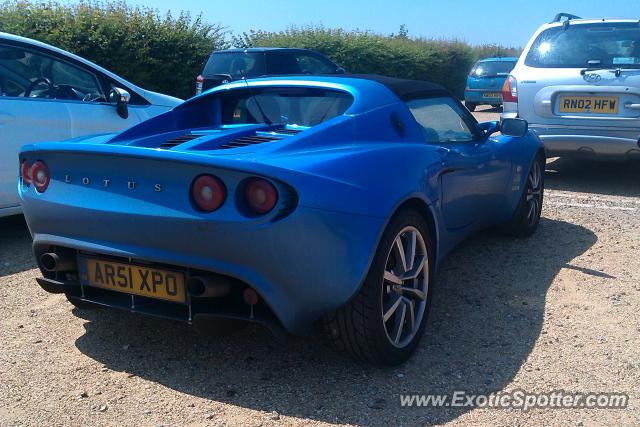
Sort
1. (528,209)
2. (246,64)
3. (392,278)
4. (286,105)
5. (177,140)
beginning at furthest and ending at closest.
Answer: (246,64) → (528,209) → (286,105) → (177,140) → (392,278)

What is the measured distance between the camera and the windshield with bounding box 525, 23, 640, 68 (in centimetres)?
685

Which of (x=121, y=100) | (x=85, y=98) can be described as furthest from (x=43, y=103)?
(x=121, y=100)

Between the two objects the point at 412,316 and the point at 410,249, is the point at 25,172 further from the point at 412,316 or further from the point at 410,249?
the point at 412,316

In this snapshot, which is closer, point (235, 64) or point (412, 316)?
point (412, 316)

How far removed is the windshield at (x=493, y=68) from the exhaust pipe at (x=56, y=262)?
676 inches

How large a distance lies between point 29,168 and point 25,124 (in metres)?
2.05

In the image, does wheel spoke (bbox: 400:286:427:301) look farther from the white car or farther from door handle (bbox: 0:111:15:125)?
door handle (bbox: 0:111:15:125)

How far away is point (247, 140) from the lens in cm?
340

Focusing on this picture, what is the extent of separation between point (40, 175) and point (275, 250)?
4.10 ft

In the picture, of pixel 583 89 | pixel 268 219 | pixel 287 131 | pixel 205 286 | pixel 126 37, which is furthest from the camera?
pixel 126 37

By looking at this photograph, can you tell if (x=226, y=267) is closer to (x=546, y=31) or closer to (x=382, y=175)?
(x=382, y=175)

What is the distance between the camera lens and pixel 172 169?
279cm

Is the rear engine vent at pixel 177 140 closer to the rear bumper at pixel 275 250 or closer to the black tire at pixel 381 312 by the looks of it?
A: the rear bumper at pixel 275 250

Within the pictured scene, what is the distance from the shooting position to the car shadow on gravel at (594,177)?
23.8ft
